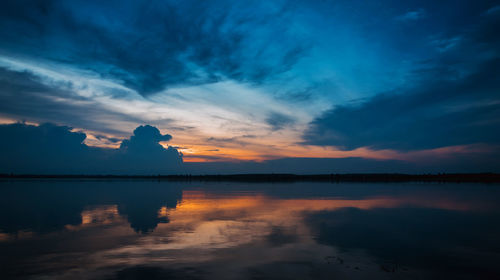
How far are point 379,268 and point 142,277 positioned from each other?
389 inches

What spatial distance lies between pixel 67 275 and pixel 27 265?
107 inches

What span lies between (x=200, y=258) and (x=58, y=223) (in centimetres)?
1592

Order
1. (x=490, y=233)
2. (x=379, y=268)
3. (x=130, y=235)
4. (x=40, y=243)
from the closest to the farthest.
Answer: (x=379, y=268)
(x=40, y=243)
(x=130, y=235)
(x=490, y=233)

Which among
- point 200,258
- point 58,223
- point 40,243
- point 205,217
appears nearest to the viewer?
point 200,258

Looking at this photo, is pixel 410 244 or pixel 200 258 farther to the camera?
pixel 410 244

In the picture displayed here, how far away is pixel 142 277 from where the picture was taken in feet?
37.8

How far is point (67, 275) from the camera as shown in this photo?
11758 millimetres

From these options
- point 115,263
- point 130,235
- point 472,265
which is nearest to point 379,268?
point 472,265

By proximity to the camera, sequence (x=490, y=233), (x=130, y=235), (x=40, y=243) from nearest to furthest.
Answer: (x=40, y=243)
(x=130, y=235)
(x=490, y=233)

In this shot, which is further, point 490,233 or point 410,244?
point 490,233

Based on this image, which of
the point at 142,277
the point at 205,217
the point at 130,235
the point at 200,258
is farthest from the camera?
the point at 205,217

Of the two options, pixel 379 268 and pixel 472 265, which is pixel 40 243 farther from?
pixel 472 265

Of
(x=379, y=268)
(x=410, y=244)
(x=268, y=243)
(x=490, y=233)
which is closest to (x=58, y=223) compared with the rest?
(x=268, y=243)

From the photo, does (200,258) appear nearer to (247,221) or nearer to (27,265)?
(27,265)
